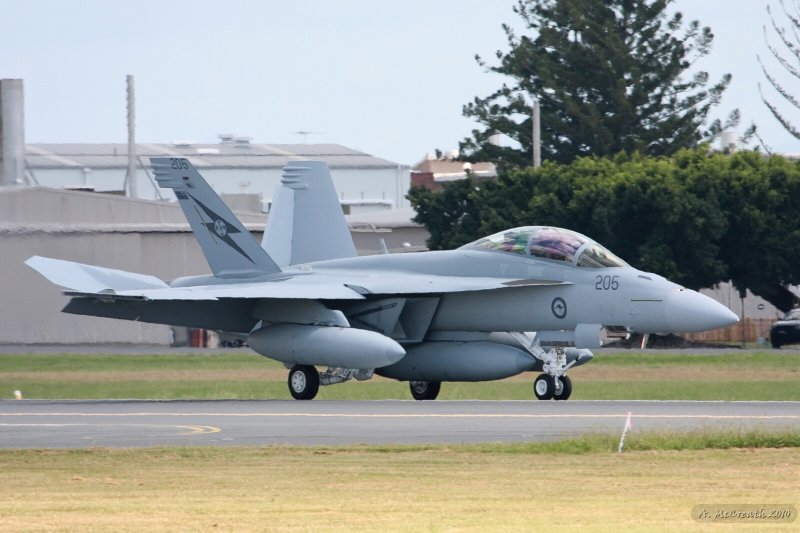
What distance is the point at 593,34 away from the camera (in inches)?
Result: 2729

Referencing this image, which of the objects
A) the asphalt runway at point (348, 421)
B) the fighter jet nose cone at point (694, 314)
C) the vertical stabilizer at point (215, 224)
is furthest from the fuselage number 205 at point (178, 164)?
the fighter jet nose cone at point (694, 314)

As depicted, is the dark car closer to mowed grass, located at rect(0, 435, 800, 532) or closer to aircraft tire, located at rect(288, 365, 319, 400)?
aircraft tire, located at rect(288, 365, 319, 400)

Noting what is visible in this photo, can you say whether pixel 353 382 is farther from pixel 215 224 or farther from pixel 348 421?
pixel 348 421

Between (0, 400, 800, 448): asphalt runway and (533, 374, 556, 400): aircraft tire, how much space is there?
0.80m

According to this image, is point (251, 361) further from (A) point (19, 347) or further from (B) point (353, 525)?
(B) point (353, 525)

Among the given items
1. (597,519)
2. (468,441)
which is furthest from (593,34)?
(597,519)

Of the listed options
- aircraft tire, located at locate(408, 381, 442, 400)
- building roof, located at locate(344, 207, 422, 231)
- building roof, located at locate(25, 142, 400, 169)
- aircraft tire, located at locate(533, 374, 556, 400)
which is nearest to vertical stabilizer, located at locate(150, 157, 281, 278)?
aircraft tire, located at locate(408, 381, 442, 400)

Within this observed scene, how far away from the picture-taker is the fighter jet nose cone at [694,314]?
23094 mm

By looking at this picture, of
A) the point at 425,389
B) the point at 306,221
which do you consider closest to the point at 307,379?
the point at 425,389

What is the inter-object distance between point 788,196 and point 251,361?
18794 mm

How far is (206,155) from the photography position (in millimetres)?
91250

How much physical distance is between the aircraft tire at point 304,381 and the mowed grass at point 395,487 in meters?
9.25

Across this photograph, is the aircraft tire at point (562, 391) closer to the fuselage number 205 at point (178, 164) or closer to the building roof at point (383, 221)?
the fuselage number 205 at point (178, 164)

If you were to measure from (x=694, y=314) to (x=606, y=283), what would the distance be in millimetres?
1543
